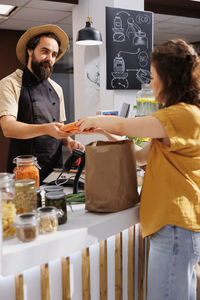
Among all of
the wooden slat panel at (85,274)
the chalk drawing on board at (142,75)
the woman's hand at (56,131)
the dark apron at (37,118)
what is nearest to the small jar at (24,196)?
the wooden slat panel at (85,274)

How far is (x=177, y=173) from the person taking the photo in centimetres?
156

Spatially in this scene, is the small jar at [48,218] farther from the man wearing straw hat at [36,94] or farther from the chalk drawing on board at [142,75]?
the chalk drawing on board at [142,75]

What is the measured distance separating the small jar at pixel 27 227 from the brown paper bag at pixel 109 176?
0.38m

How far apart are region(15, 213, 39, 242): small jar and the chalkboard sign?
320cm

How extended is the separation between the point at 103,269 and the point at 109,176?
501 millimetres

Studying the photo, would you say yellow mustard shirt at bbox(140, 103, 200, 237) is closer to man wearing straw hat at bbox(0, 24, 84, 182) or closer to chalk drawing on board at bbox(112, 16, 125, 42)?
man wearing straw hat at bbox(0, 24, 84, 182)

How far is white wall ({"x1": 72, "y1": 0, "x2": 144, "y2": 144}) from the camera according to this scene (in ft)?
15.2

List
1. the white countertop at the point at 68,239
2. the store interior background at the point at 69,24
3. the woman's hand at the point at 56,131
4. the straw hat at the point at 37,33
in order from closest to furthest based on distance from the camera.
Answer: the white countertop at the point at 68,239 → the woman's hand at the point at 56,131 → the straw hat at the point at 37,33 → the store interior background at the point at 69,24

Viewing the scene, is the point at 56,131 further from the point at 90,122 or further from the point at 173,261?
the point at 173,261

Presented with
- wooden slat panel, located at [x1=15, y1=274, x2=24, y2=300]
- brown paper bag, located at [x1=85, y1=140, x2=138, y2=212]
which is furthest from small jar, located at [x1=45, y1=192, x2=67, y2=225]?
wooden slat panel, located at [x1=15, y1=274, x2=24, y2=300]

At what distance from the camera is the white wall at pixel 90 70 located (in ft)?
15.2

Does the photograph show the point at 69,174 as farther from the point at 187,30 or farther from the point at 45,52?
the point at 187,30

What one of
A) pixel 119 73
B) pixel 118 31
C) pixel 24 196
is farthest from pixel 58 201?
pixel 118 31

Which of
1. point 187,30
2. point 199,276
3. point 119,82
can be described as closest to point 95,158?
point 199,276
